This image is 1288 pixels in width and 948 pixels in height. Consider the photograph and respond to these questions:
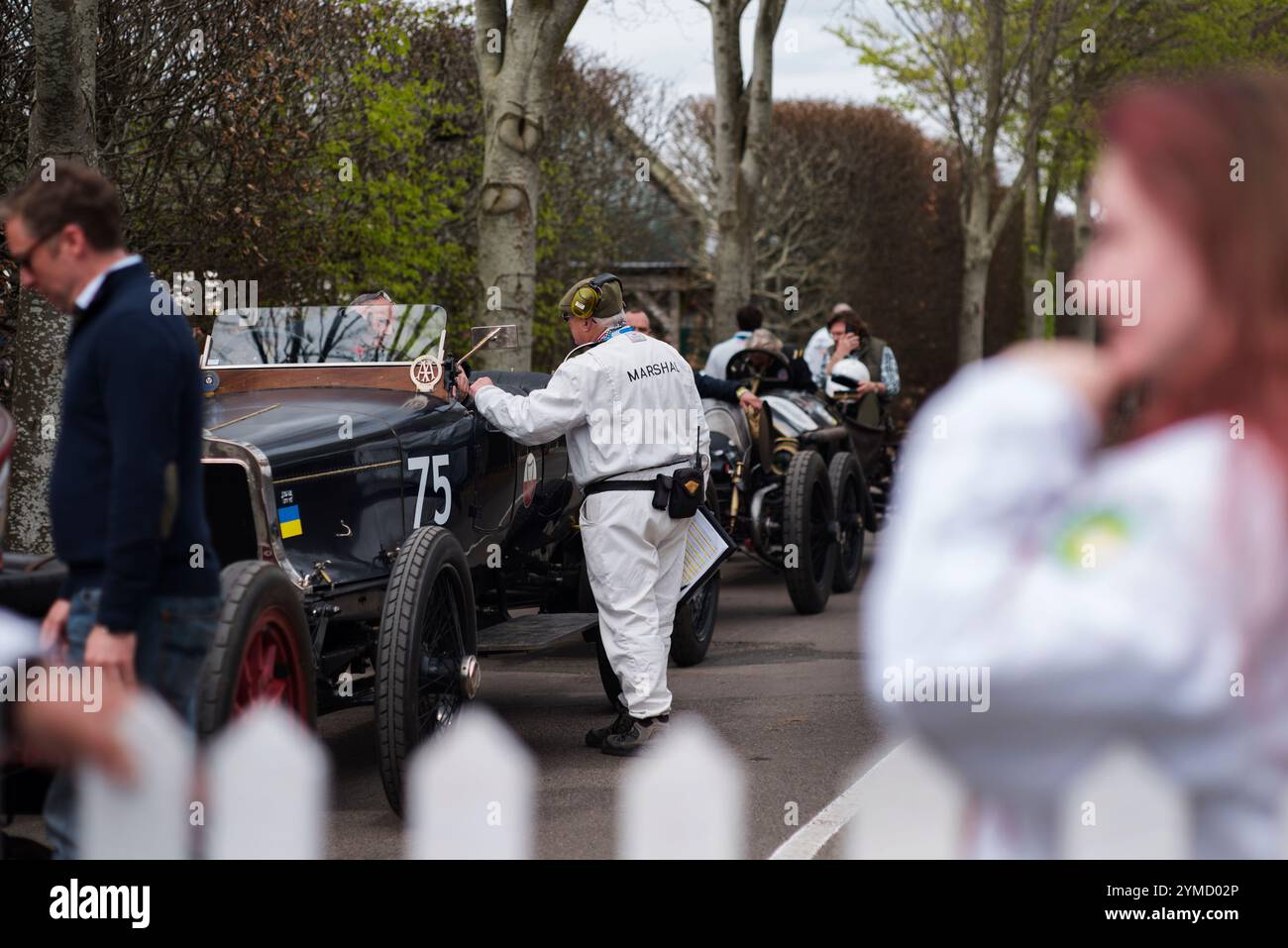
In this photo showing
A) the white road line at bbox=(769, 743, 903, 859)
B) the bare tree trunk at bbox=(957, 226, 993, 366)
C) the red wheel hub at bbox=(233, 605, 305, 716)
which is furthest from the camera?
the bare tree trunk at bbox=(957, 226, 993, 366)

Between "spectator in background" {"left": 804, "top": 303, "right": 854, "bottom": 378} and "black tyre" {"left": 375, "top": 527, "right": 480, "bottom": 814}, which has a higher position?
"spectator in background" {"left": 804, "top": 303, "right": 854, "bottom": 378}

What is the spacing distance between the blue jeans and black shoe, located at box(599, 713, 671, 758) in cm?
298

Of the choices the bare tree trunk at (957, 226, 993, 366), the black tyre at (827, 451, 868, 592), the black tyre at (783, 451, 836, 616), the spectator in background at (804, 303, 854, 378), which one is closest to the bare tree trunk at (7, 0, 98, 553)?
the black tyre at (783, 451, 836, 616)

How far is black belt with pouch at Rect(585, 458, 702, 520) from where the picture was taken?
6.45m

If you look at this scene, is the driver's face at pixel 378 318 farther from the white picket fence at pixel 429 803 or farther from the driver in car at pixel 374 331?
the white picket fence at pixel 429 803

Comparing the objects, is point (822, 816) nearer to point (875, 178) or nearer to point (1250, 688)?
point (1250, 688)

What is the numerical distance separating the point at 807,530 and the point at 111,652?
7.06m

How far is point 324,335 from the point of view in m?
6.88

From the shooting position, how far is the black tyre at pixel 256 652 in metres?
3.76

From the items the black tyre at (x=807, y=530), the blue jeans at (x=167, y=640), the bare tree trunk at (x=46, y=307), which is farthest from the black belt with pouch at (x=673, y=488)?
the black tyre at (x=807, y=530)

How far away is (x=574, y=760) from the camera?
20.7 ft

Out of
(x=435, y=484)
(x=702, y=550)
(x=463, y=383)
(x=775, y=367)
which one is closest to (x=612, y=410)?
(x=463, y=383)

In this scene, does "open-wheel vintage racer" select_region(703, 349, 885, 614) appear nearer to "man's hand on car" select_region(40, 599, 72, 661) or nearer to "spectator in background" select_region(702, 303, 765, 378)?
"spectator in background" select_region(702, 303, 765, 378)
